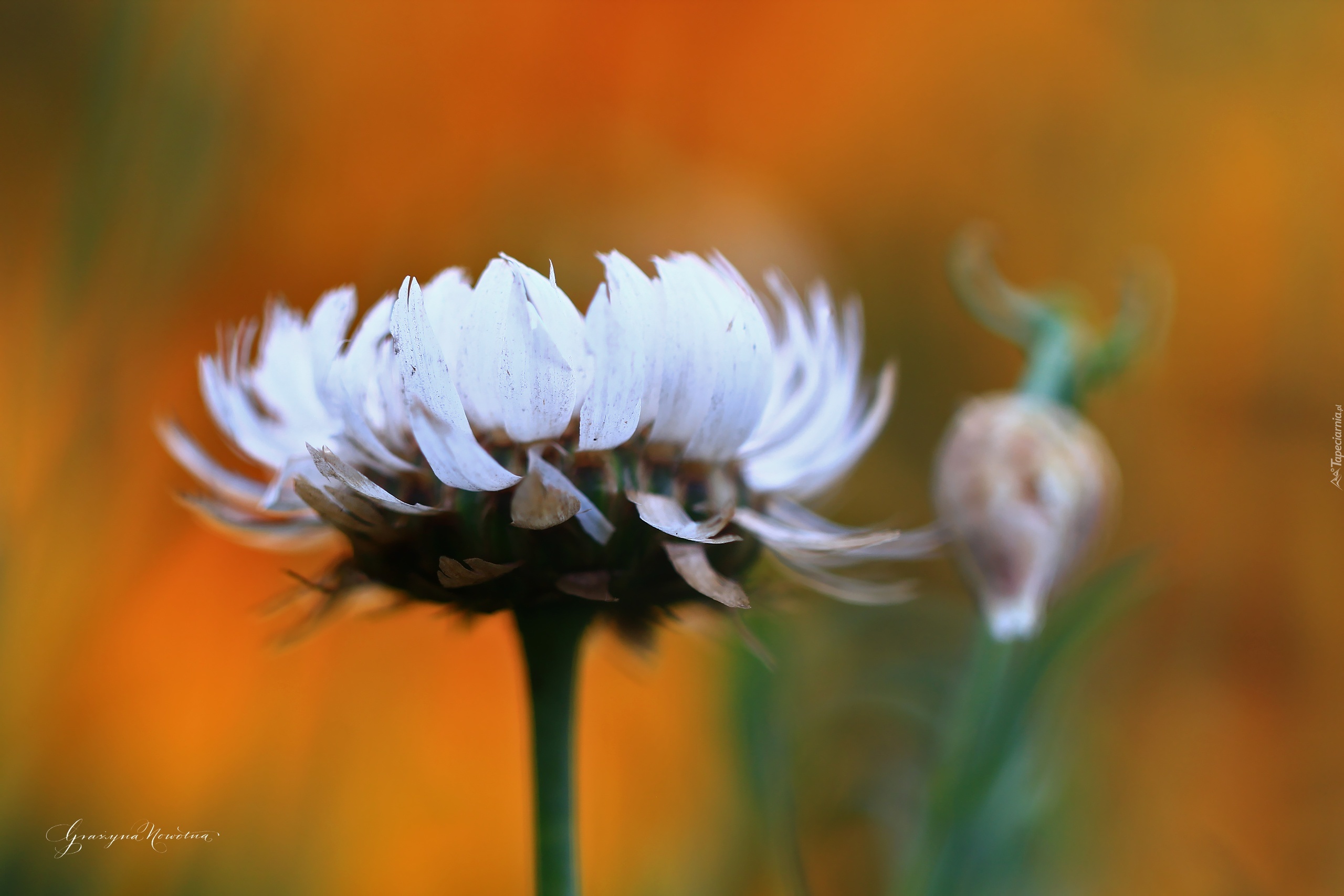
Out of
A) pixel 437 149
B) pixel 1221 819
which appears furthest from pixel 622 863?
pixel 437 149

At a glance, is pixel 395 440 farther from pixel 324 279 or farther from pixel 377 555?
pixel 324 279

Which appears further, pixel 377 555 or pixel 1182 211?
pixel 1182 211

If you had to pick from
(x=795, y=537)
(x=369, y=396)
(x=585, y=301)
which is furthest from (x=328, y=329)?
(x=585, y=301)

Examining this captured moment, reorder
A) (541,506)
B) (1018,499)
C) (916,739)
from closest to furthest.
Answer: (541,506) → (1018,499) → (916,739)

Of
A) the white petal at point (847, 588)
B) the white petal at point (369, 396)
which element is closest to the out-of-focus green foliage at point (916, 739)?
the white petal at point (847, 588)

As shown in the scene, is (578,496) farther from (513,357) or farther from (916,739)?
(916,739)

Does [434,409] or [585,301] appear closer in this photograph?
[434,409]
